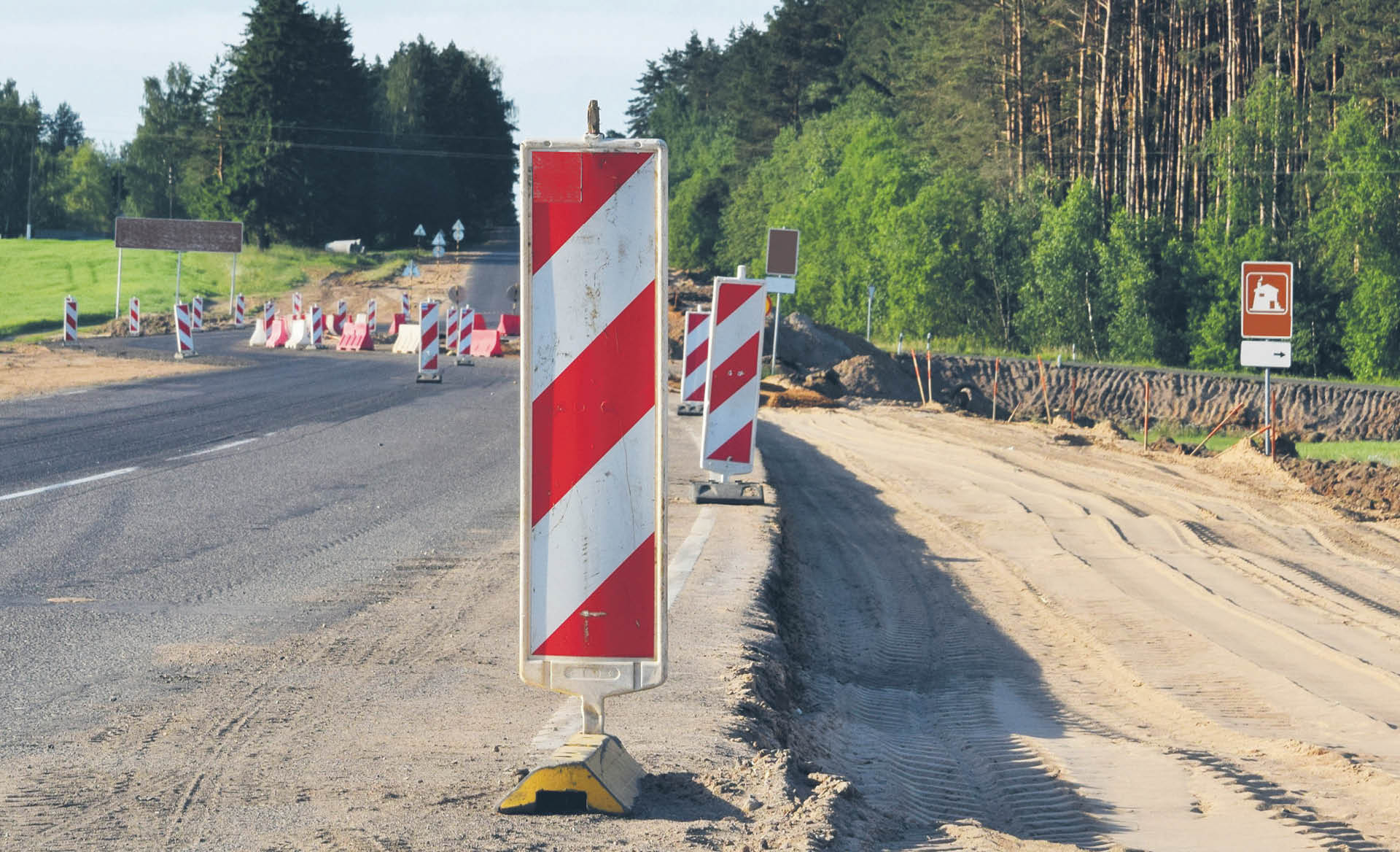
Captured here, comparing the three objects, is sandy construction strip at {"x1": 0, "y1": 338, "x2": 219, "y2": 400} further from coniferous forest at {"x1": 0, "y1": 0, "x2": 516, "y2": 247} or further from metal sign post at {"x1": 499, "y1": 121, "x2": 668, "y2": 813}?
coniferous forest at {"x1": 0, "y1": 0, "x2": 516, "y2": 247}

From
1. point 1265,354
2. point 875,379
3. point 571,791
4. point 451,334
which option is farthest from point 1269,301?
A: point 451,334

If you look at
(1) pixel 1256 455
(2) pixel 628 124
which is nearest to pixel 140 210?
(2) pixel 628 124

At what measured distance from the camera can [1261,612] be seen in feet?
30.4

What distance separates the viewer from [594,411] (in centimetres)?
416

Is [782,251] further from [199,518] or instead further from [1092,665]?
[1092,665]

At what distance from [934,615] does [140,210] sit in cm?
12978

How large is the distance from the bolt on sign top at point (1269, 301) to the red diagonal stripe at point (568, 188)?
18.3m

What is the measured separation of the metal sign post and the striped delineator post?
103 feet

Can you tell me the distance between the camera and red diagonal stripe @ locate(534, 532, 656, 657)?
13.8 ft

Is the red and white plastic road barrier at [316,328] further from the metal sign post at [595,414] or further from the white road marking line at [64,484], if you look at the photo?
the metal sign post at [595,414]

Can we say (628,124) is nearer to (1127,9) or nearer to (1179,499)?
(1127,9)

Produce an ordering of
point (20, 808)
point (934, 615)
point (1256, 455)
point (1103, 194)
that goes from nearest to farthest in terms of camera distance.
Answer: point (20, 808) < point (934, 615) < point (1256, 455) < point (1103, 194)

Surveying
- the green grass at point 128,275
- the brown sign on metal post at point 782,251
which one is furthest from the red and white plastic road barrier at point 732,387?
the green grass at point 128,275

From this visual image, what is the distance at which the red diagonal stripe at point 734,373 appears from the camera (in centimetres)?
1238
